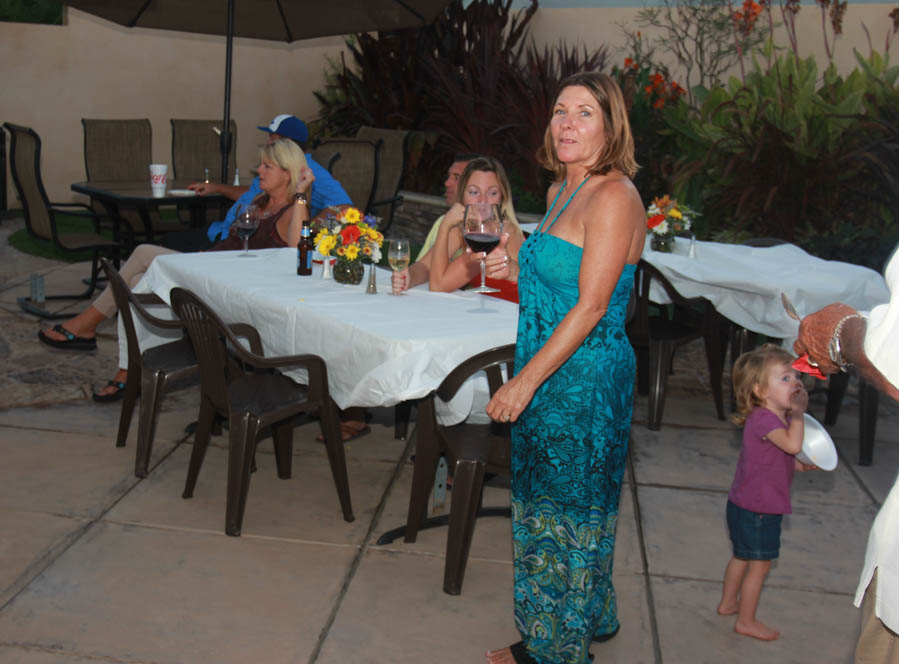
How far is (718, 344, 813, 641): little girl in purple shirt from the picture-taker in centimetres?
287

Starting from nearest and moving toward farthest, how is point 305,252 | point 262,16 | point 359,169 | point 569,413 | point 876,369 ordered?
point 876,369
point 569,413
point 305,252
point 262,16
point 359,169

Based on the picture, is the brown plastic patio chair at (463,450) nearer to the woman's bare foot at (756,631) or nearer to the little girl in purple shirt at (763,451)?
the little girl in purple shirt at (763,451)

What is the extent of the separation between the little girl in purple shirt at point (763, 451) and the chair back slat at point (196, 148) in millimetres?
7081

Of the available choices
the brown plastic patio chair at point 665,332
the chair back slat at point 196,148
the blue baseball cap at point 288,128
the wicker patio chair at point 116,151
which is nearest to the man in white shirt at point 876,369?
the brown plastic patio chair at point 665,332

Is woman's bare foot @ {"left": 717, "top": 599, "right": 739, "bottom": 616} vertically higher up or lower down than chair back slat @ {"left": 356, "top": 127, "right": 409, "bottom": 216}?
lower down

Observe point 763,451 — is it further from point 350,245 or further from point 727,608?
point 350,245

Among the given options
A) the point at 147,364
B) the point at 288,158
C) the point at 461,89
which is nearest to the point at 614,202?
the point at 147,364

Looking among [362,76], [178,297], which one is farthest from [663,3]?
[178,297]

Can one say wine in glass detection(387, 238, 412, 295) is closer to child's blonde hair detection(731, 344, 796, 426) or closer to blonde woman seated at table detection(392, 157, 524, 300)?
blonde woman seated at table detection(392, 157, 524, 300)

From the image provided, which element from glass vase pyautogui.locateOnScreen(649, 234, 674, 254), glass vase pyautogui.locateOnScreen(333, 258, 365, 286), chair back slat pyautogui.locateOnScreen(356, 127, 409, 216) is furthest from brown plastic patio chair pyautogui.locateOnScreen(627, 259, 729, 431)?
chair back slat pyautogui.locateOnScreen(356, 127, 409, 216)

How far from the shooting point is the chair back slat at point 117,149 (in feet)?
A: 28.0

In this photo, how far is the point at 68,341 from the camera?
19.3 feet

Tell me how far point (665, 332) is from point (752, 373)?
226 centimetres

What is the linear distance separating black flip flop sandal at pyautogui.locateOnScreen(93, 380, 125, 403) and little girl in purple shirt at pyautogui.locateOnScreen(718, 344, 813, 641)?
132 inches
